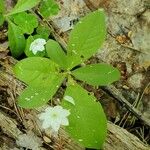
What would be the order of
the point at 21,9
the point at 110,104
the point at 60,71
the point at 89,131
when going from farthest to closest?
the point at 110,104 < the point at 21,9 < the point at 60,71 < the point at 89,131

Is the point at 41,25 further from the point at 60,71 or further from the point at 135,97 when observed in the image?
the point at 135,97

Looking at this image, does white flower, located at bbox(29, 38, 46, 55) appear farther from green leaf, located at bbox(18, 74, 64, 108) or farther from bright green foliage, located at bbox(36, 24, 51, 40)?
green leaf, located at bbox(18, 74, 64, 108)

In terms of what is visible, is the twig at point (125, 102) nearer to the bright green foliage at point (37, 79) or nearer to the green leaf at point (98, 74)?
the green leaf at point (98, 74)

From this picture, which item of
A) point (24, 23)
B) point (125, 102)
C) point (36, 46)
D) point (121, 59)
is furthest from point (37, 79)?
point (121, 59)

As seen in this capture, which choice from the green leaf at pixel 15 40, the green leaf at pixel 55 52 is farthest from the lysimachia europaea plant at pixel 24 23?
the green leaf at pixel 55 52

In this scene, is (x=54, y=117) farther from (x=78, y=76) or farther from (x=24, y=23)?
(x=24, y=23)

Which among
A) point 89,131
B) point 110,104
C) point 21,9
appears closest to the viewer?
point 89,131

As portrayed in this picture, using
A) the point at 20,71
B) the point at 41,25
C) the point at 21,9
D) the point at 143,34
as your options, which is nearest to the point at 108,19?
the point at 143,34
